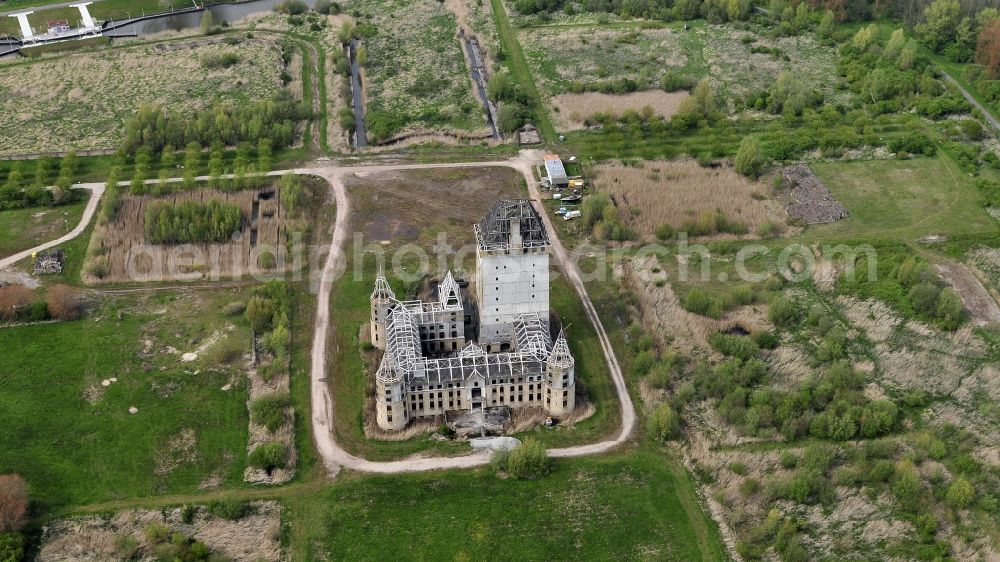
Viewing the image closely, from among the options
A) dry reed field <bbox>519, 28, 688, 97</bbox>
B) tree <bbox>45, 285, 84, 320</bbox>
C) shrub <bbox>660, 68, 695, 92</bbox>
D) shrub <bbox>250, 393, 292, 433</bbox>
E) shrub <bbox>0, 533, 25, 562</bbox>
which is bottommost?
shrub <bbox>0, 533, 25, 562</bbox>

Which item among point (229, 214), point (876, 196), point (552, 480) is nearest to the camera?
point (552, 480)

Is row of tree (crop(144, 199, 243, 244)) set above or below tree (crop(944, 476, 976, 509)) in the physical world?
above

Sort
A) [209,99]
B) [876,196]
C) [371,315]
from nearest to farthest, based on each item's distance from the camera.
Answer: [371,315], [876,196], [209,99]

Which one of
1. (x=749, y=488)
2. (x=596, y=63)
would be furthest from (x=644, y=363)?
(x=596, y=63)

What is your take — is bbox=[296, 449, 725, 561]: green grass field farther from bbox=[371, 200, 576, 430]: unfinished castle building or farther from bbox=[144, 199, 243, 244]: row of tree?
bbox=[144, 199, 243, 244]: row of tree

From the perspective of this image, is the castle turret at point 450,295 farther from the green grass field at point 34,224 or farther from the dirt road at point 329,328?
the green grass field at point 34,224

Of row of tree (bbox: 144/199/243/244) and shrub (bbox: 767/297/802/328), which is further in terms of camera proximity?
row of tree (bbox: 144/199/243/244)

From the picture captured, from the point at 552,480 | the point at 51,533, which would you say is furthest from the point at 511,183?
the point at 51,533

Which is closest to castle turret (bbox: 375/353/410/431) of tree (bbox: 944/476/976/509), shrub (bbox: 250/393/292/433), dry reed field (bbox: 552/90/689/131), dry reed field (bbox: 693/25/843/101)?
shrub (bbox: 250/393/292/433)

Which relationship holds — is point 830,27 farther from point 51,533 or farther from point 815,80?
point 51,533
